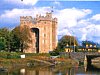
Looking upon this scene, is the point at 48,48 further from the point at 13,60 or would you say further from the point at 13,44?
the point at 13,60

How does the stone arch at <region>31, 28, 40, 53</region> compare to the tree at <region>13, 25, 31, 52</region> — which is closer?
the tree at <region>13, 25, 31, 52</region>

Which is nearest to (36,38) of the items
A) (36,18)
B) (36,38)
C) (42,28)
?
(36,38)

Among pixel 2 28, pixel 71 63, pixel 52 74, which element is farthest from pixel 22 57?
pixel 52 74

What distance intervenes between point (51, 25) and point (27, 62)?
40.3m

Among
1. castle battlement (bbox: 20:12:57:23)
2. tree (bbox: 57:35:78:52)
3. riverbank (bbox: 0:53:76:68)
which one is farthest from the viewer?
tree (bbox: 57:35:78:52)

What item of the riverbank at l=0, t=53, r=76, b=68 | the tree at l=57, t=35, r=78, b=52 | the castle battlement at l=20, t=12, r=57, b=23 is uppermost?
the castle battlement at l=20, t=12, r=57, b=23

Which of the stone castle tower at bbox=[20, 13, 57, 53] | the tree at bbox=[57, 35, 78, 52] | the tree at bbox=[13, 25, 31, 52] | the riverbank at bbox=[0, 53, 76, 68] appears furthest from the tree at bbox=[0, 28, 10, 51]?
the tree at bbox=[57, 35, 78, 52]

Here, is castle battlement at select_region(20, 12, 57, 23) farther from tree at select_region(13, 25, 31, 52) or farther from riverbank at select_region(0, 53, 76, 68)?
riverbank at select_region(0, 53, 76, 68)

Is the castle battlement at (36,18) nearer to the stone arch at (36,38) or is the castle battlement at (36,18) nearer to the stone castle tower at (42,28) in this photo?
the stone castle tower at (42,28)

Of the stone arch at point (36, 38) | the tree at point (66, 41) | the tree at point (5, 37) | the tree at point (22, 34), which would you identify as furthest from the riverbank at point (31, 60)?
the tree at point (66, 41)

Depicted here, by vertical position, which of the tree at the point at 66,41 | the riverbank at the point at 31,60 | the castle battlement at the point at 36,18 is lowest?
the riverbank at the point at 31,60

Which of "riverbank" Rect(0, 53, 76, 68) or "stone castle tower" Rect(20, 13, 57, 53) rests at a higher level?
"stone castle tower" Rect(20, 13, 57, 53)

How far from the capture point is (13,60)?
331 ft

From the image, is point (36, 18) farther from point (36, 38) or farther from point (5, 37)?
point (5, 37)
